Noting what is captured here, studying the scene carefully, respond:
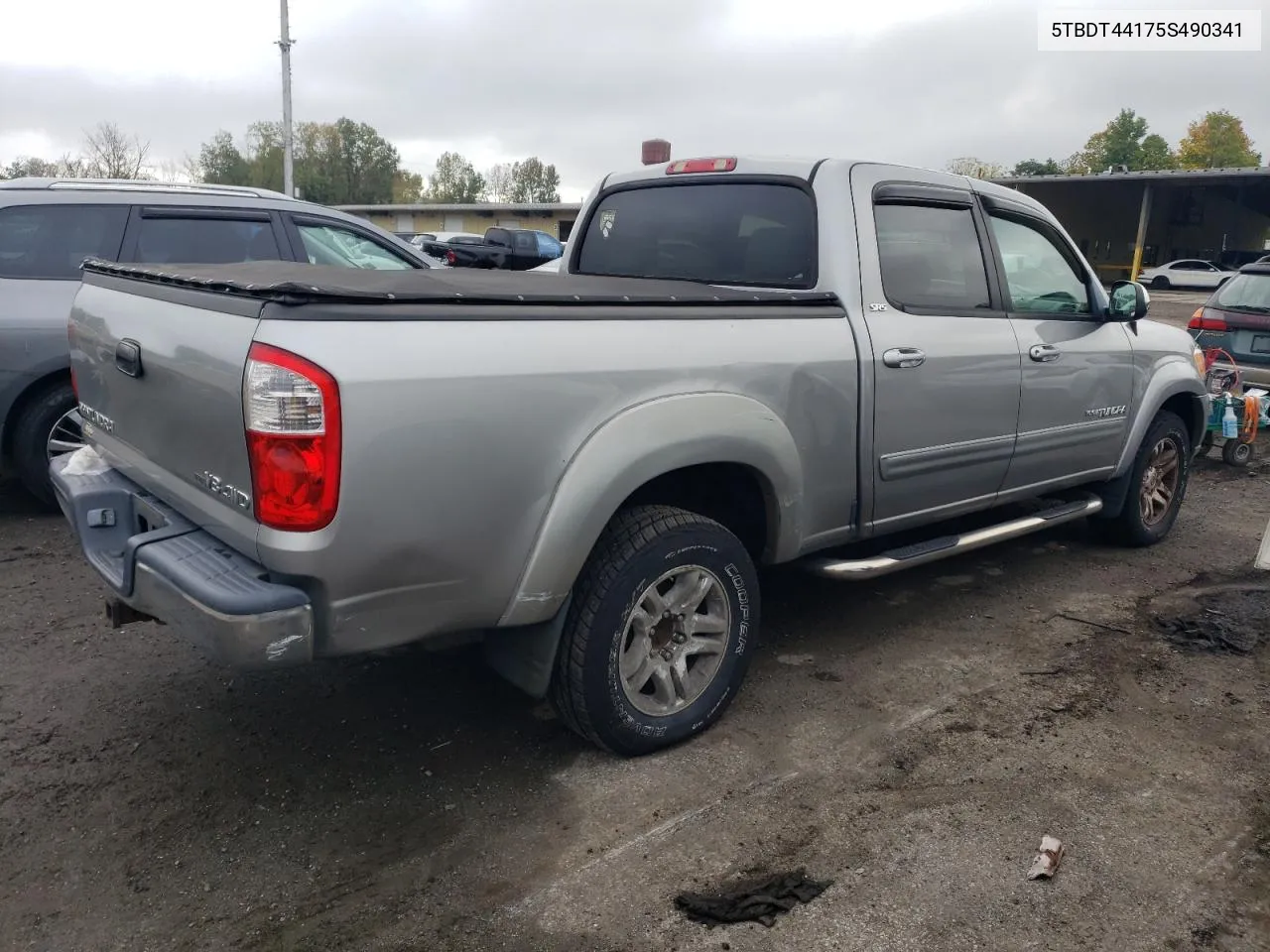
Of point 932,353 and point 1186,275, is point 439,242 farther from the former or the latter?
point 1186,275

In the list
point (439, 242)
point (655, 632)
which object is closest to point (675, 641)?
point (655, 632)

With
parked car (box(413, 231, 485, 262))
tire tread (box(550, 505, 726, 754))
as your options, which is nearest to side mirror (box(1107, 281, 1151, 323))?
tire tread (box(550, 505, 726, 754))

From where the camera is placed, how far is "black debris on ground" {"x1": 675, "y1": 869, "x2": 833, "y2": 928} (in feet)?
8.27

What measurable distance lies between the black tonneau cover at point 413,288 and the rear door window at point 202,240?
2.52m

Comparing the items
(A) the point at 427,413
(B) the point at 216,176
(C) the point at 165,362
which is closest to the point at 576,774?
(A) the point at 427,413

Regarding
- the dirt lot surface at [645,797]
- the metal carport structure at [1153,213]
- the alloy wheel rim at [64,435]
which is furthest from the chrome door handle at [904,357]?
the metal carport structure at [1153,213]

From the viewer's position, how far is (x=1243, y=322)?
349 inches

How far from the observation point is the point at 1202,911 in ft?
8.48

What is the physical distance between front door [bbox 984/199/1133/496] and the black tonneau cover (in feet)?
4.37

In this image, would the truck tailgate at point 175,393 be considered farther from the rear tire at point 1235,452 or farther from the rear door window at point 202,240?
the rear tire at point 1235,452

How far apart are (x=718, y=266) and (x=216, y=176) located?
72.6 metres

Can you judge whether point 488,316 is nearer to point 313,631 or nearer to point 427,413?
point 427,413

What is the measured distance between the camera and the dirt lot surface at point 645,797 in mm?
2518

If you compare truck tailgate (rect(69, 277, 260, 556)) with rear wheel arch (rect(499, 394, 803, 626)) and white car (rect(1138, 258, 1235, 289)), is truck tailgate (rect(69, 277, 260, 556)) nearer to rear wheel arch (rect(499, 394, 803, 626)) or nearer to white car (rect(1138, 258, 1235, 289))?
rear wheel arch (rect(499, 394, 803, 626))
